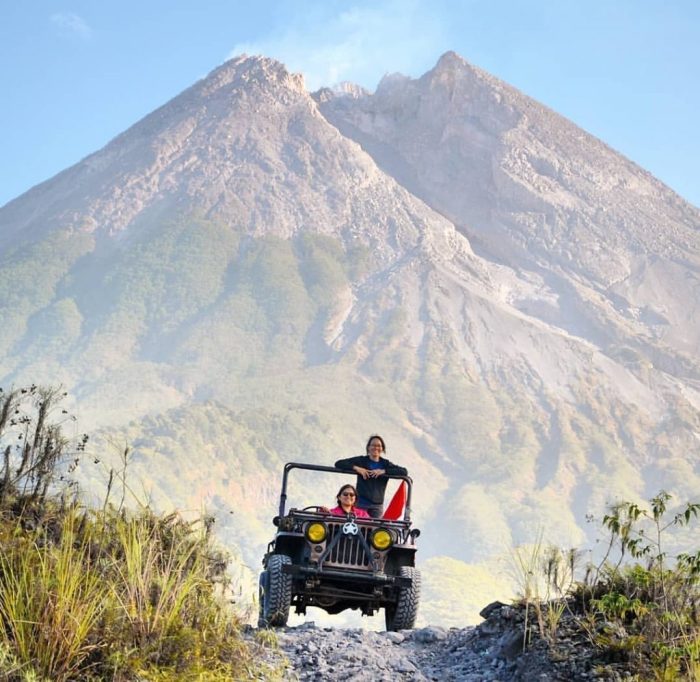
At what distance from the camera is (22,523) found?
28.8 feet

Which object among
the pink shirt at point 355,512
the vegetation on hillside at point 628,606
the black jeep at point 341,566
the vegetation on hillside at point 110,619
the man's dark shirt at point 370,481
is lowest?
the vegetation on hillside at point 110,619

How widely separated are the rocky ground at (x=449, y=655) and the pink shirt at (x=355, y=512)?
4.35 ft

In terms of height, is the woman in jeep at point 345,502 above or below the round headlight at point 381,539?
above

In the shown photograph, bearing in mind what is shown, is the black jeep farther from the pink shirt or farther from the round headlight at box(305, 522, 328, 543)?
the pink shirt

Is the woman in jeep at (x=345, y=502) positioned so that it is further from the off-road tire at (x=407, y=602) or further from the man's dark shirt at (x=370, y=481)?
the man's dark shirt at (x=370, y=481)

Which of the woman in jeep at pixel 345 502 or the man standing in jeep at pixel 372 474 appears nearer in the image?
the woman in jeep at pixel 345 502

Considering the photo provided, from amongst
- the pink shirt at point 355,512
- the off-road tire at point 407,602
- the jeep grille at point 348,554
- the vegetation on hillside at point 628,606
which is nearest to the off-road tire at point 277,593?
the jeep grille at point 348,554

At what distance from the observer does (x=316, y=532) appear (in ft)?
33.8

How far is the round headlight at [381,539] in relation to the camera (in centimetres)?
1034

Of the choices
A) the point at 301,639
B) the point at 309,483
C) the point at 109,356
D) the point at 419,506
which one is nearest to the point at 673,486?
the point at 419,506

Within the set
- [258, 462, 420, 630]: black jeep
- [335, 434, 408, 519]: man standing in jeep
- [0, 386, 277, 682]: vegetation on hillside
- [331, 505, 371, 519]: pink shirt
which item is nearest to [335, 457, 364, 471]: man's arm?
[335, 434, 408, 519]: man standing in jeep

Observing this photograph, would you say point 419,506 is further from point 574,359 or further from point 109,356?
point 109,356

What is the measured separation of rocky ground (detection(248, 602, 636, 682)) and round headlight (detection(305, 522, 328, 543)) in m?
0.84

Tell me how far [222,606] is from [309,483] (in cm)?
14877
